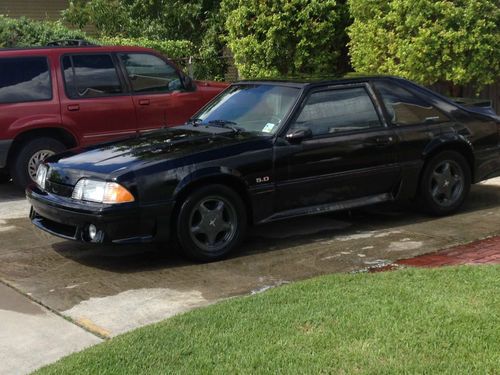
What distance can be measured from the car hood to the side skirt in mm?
726

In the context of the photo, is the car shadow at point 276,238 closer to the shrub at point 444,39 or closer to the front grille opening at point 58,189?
the front grille opening at point 58,189

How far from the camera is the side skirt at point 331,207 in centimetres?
619

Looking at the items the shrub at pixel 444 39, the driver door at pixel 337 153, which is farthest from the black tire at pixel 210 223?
the shrub at pixel 444 39

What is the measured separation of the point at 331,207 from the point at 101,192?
2153mm

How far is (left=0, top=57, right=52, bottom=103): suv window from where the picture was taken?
28.1 feet

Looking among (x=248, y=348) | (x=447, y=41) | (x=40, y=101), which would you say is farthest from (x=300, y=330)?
(x=447, y=41)

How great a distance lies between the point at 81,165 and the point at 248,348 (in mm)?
2702

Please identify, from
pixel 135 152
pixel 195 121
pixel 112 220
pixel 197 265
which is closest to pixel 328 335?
pixel 197 265

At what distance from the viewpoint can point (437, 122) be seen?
711 cm

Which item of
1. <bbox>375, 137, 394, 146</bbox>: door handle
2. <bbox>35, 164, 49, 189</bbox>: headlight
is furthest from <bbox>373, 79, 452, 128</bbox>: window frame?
<bbox>35, 164, 49, 189</bbox>: headlight

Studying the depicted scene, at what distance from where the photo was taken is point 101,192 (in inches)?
217

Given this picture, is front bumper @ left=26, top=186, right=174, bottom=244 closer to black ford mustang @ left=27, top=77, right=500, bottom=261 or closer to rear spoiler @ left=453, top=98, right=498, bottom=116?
black ford mustang @ left=27, top=77, right=500, bottom=261

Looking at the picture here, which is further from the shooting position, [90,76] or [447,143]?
[90,76]

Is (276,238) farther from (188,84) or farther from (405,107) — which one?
(188,84)
